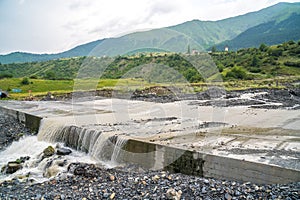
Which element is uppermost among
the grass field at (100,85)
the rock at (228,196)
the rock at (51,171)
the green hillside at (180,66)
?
the green hillside at (180,66)

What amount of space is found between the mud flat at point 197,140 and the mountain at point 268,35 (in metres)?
117

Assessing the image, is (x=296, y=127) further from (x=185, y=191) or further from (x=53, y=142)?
(x=53, y=142)

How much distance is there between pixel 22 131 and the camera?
1572cm

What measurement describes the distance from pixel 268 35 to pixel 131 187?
150m

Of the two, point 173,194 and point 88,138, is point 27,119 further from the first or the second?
point 173,194

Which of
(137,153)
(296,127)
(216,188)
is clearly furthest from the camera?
(296,127)

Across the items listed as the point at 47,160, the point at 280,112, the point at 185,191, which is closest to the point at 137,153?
the point at 185,191

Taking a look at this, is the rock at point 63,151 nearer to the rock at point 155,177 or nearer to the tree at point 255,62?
the rock at point 155,177

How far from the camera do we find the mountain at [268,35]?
126m

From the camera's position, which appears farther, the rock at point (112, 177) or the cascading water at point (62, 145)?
the cascading water at point (62, 145)

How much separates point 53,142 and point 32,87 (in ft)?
82.7

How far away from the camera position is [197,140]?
866cm

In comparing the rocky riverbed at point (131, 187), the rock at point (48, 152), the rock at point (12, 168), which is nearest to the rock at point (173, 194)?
the rocky riverbed at point (131, 187)

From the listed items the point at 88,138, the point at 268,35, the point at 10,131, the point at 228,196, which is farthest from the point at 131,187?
the point at 268,35
